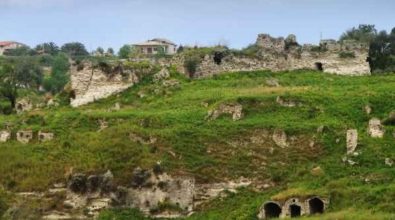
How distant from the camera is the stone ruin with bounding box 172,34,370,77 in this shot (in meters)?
64.2

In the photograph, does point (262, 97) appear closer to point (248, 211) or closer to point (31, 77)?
point (248, 211)

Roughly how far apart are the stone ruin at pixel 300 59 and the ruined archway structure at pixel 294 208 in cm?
1953

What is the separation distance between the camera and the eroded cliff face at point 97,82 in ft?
198

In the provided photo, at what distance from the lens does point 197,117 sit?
174ft

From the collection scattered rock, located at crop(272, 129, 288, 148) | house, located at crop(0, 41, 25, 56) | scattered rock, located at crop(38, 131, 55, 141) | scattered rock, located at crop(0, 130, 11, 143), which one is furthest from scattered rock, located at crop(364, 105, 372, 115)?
house, located at crop(0, 41, 25, 56)

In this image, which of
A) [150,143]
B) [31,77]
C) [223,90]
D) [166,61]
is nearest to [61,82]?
[31,77]

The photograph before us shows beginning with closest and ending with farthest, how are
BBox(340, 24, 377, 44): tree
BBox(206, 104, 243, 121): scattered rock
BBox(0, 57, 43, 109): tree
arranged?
BBox(206, 104, 243, 121): scattered rock, BBox(0, 57, 43, 109): tree, BBox(340, 24, 377, 44): tree

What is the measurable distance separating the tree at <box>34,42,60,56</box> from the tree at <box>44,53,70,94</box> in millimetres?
30251

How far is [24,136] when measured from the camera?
52906mm

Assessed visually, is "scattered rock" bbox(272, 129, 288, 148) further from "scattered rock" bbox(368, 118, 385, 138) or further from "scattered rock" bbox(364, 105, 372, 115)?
"scattered rock" bbox(364, 105, 372, 115)

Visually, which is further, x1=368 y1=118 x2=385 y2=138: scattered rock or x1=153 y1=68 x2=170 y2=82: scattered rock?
x1=153 y1=68 x2=170 y2=82: scattered rock

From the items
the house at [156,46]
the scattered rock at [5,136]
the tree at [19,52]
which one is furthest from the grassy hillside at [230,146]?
the tree at [19,52]

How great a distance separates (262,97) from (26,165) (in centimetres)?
1229

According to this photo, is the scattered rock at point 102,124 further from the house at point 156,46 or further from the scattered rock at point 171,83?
the house at point 156,46
